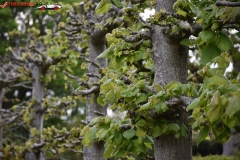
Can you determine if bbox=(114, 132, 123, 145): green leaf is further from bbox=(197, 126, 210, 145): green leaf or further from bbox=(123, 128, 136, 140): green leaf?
bbox=(197, 126, 210, 145): green leaf

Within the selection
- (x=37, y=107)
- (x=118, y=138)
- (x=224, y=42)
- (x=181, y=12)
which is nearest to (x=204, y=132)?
(x=224, y=42)

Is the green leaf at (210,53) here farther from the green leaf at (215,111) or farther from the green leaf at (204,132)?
the green leaf at (215,111)

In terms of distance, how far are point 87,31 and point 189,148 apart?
10.8 ft

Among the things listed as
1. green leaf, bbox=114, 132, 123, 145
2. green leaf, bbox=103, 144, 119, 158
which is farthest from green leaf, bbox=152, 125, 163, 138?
green leaf, bbox=103, 144, 119, 158

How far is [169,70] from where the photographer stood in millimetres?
2959

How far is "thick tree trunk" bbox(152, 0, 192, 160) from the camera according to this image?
2.87 meters

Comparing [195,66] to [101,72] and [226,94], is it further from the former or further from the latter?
[226,94]

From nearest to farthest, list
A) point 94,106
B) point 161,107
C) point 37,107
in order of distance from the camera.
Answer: point 161,107 → point 94,106 → point 37,107

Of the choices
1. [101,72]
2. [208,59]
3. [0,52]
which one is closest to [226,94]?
[208,59]

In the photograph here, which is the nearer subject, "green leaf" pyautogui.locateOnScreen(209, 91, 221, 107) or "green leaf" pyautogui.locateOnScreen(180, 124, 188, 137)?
"green leaf" pyautogui.locateOnScreen(209, 91, 221, 107)

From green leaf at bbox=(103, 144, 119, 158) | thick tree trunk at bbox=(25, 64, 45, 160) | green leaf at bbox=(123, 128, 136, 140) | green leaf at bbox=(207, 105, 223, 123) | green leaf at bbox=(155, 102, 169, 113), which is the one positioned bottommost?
thick tree trunk at bbox=(25, 64, 45, 160)

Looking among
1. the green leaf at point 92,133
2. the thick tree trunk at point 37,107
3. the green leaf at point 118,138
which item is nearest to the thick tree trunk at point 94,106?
the green leaf at point 92,133

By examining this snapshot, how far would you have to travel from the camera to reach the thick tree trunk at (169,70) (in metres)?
2.87

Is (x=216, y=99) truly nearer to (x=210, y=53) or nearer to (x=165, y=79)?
(x=210, y=53)
